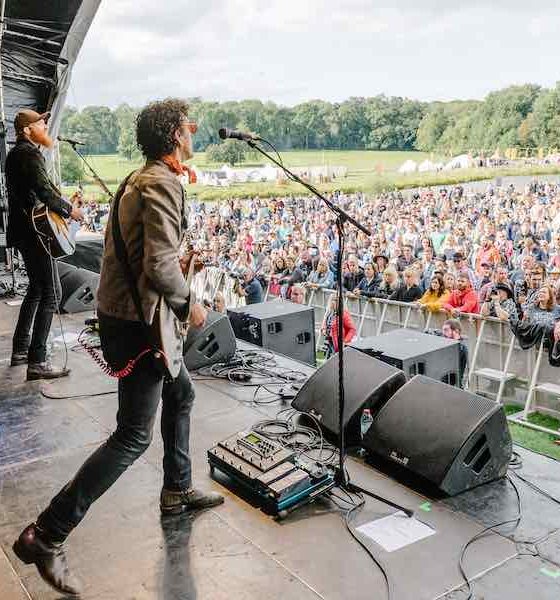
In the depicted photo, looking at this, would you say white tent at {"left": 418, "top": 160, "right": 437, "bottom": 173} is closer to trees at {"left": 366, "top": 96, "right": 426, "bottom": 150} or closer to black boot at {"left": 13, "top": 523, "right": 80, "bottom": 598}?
trees at {"left": 366, "top": 96, "right": 426, "bottom": 150}

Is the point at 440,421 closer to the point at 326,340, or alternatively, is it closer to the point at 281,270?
the point at 326,340

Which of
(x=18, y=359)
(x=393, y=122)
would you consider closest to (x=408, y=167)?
(x=393, y=122)

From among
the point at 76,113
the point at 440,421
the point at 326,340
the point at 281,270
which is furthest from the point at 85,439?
the point at 76,113

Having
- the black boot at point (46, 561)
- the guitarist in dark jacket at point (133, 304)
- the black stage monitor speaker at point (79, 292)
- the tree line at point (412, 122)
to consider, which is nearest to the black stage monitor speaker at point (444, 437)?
the guitarist in dark jacket at point (133, 304)

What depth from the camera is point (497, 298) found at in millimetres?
5180

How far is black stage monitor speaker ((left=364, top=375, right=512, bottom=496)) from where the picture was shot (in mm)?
2146

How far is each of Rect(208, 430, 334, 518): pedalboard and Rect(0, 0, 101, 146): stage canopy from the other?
16.2ft

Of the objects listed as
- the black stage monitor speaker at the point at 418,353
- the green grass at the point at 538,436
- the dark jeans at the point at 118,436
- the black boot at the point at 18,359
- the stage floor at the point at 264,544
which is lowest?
the green grass at the point at 538,436

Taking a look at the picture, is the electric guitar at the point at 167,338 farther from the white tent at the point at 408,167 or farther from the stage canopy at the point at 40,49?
the white tent at the point at 408,167

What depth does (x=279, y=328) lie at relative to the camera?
173 inches

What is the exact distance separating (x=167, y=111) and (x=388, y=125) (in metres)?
21.8

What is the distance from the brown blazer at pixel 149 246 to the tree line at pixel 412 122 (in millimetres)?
13684

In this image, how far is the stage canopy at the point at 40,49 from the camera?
19.3 ft

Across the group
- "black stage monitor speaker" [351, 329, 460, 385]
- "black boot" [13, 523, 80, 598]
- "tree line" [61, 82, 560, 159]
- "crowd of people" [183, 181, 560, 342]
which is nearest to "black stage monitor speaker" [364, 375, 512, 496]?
"black stage monitor speaker" [351, 329, 460, 385]
